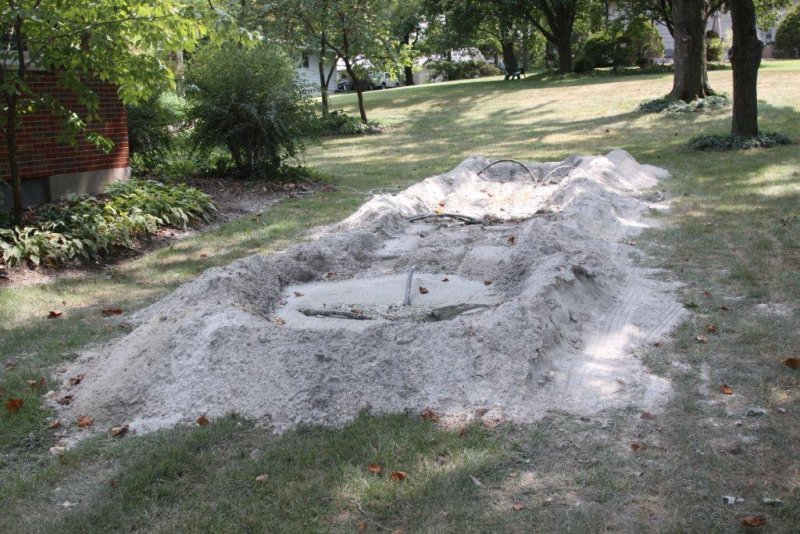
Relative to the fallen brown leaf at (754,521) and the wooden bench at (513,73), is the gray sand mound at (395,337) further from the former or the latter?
the wooden bench at (513,73)

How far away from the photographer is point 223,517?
11.8ft

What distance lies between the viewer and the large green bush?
12.8m

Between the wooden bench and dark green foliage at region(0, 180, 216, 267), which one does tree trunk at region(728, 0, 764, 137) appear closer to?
dark green foliage at region(0, 180, 216, 267)

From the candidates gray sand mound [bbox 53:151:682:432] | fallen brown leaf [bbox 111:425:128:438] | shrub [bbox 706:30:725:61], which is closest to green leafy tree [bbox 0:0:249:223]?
gray sand mound [bbox 53:151:682:432]

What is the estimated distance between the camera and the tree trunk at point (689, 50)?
18719mm

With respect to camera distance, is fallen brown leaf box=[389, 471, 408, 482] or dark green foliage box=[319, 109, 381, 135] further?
dark green foliage box=[319, 109, 381, 135]

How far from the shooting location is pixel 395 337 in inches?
203

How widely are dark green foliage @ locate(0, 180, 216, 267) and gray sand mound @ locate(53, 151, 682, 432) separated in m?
2.28

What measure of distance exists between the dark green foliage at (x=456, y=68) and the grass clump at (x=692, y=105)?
2519 centimetres

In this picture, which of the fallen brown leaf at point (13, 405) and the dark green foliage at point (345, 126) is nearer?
the fallen brown leaf at point (13, 405)

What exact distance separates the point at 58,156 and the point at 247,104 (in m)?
3.29

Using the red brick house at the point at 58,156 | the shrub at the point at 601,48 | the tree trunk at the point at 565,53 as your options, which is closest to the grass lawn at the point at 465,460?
the red brick house at the point at 58,156

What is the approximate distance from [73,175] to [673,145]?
11423 mm

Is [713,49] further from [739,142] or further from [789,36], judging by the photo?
[739,142]
